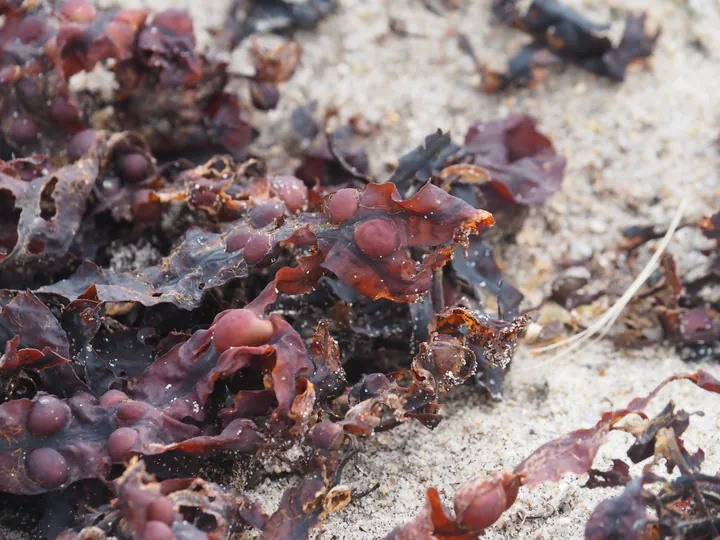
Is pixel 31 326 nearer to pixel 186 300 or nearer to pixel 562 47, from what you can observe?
pixel 186 300

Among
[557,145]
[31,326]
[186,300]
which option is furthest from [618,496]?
[557,145]

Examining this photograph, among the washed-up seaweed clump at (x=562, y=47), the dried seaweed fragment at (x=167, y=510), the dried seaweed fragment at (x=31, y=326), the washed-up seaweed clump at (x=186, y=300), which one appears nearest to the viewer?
the dried seaweed fragment at (x=167, y=510)

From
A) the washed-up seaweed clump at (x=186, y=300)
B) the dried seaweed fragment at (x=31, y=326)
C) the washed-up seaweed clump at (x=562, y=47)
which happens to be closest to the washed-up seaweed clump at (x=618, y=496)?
the washed-up seaweed clump at (x=186, y=300)

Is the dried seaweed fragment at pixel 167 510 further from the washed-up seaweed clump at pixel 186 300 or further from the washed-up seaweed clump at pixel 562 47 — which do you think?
the washed-up seaweed clump at pixel 562 47

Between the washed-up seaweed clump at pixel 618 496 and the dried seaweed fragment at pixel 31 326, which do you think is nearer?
the washed-up seaweed clump at pixel 618 496

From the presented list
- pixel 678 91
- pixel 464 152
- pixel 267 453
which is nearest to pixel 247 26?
pixel 464 152

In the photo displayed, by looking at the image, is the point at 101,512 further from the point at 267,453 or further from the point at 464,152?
the point at 464,152
